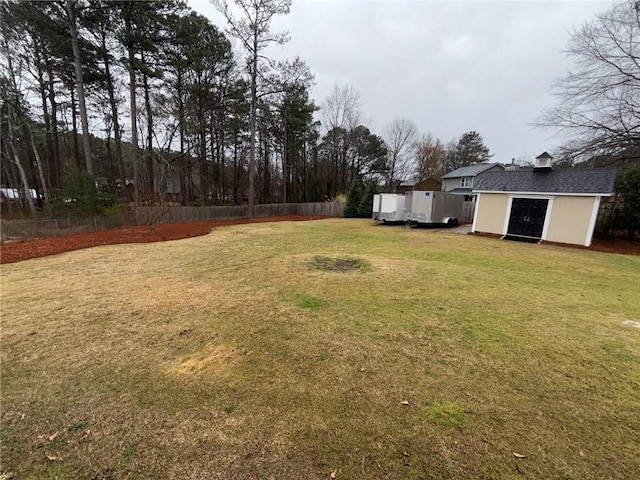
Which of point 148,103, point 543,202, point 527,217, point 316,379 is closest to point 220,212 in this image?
point 148,103

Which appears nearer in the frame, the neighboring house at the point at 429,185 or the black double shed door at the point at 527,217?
the black double shed door at the point at 527,217

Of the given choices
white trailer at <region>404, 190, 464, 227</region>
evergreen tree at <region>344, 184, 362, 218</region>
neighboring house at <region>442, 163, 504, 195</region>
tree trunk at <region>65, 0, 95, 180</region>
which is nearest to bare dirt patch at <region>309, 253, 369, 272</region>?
white trailer at <region>404, 190, 464, 227</region>

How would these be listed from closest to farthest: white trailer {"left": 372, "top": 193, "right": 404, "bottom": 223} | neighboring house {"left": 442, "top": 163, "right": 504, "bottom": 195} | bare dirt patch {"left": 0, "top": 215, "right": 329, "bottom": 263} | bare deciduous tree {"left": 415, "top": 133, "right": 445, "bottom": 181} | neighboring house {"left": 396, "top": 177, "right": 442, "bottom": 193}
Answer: bare dirt patch {"left": 0, "top": 215, "right": 329, "bottom": 263} < white trailer {"left": 372, "top": 193, "right": 404, "bottom": 223} < neighboring house {"left": 442, "top": 163, "right": 504, "bottom": 195} < neighboring house {"left": 396, "top": 177, "right": 442, "bottom": 193} < bare deciduous tree {"left": 415, "top": 133, "right": 445, "bottom": 181}

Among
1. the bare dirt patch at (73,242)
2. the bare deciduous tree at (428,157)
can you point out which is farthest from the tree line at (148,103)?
the bare deciduous tree at (428,157)

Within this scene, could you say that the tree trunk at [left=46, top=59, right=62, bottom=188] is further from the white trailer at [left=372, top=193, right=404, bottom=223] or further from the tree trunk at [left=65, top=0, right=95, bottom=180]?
the white trailer at [left=372, top=193, right=404, bottom=223]

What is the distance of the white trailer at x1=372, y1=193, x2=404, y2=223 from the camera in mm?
16281

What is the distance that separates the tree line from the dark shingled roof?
14239 millimetres

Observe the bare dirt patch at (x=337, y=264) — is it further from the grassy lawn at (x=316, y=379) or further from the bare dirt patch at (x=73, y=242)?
the bare dirt patch at (x=73, y=242)

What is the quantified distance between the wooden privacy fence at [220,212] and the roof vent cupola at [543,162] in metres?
14.3

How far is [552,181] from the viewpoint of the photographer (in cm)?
1200

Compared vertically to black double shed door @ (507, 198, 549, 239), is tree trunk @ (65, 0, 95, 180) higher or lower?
higher

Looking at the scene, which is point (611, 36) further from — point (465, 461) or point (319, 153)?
point (319, 153)

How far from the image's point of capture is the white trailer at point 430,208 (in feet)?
50.4

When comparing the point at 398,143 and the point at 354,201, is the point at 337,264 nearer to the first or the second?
the point at 354,201
